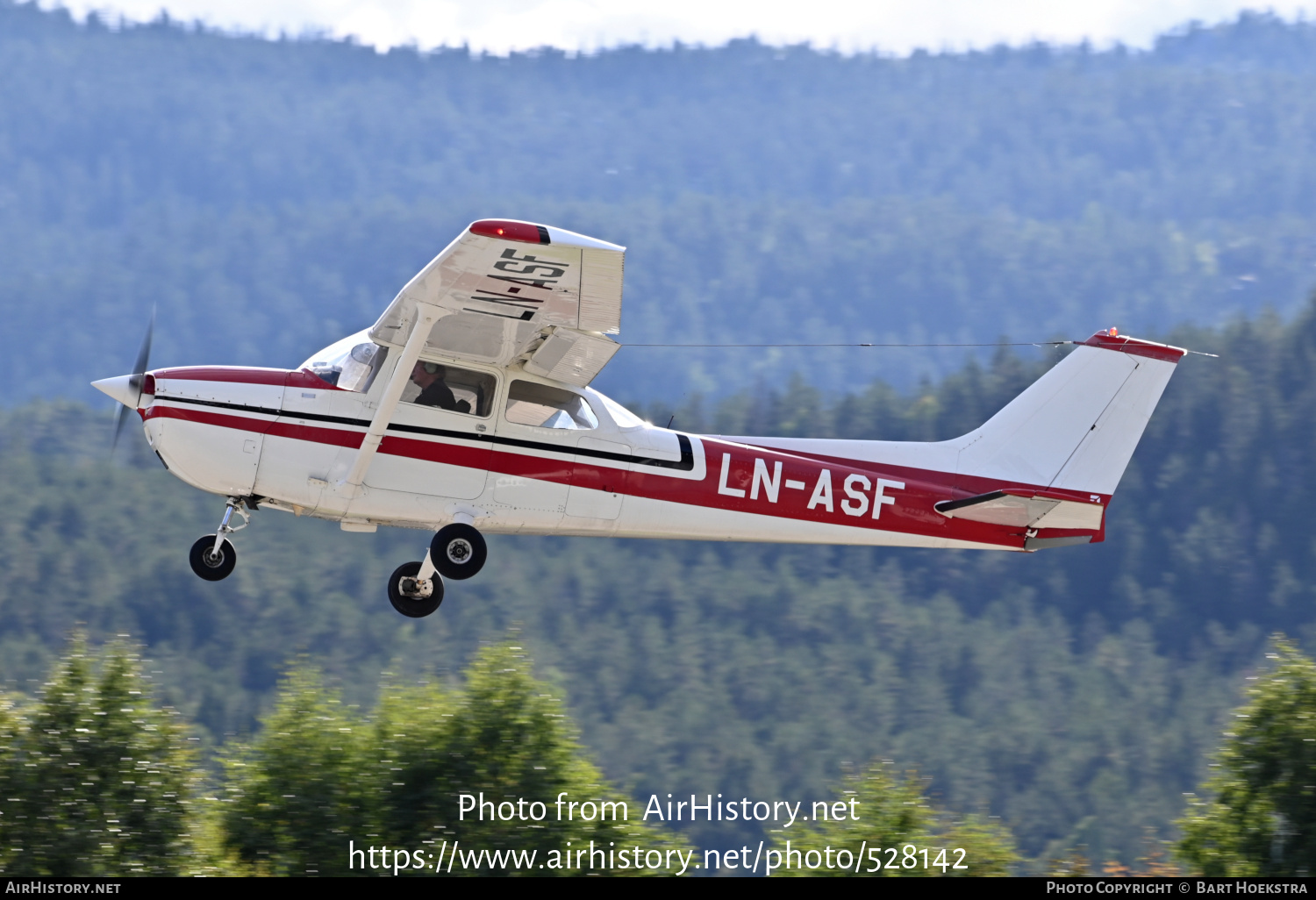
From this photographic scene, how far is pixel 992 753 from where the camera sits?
62781 millimetres

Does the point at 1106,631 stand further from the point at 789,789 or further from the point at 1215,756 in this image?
the point at 1215,756

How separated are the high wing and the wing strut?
0.08 meters

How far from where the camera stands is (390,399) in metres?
11.0

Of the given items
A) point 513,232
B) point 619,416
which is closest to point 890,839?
point 619,416

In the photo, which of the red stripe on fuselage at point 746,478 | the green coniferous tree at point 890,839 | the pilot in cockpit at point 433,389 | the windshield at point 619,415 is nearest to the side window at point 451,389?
the pilot in cockpit at point 433,389

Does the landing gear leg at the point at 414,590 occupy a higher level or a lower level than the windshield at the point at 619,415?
lower

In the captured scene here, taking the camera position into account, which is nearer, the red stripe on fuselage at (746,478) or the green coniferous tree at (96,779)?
the red stripe on fuselage at (746,478)

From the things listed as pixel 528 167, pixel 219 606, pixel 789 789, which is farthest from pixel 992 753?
pixel 528 167

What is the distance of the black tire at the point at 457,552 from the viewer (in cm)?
1137

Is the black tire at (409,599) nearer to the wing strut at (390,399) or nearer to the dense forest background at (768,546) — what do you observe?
the wing strut at (390,399)

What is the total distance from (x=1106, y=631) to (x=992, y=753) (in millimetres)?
14437

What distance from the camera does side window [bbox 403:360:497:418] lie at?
1135 cm

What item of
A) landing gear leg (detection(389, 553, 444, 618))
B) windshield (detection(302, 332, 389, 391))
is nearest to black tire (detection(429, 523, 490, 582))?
landing gear leg (detection(389, 553, 444, 618))

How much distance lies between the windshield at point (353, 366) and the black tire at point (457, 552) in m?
1.29
